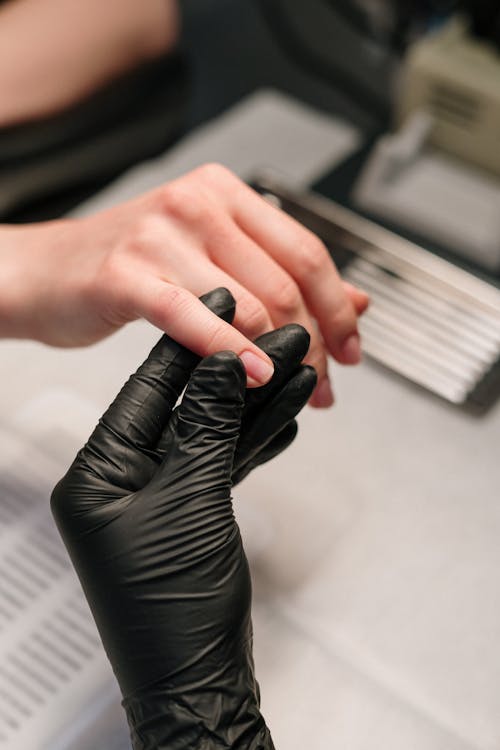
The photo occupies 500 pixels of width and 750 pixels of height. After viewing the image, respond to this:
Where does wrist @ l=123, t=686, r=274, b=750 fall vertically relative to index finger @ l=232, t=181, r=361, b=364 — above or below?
below

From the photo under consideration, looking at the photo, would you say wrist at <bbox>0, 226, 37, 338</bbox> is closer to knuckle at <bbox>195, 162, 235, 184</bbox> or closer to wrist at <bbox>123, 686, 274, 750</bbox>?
knuckle at <bbox>195, 162, 235, 184</bbox>

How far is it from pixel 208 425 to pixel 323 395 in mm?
257

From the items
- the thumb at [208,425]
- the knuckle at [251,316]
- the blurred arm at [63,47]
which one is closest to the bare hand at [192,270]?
the knuckle at [251,316]

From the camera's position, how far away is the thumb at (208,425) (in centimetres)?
67

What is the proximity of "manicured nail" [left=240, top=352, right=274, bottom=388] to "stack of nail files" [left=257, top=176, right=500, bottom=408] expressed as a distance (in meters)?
0.44

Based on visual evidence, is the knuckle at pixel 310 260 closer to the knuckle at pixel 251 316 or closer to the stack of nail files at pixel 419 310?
the knuckle at pixel 251 316

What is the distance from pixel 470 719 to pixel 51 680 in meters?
0.42

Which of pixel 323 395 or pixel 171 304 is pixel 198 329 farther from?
pixel 323 395

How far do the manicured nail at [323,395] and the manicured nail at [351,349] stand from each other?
0.05 metres

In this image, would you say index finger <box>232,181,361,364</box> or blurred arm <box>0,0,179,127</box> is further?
blurred arm <box>0,0,179,127</box>

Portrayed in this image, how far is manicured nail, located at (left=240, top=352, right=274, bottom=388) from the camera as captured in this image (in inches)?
28.0

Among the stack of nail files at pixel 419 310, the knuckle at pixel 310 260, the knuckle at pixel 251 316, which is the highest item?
the knuckle at pixel 310 260

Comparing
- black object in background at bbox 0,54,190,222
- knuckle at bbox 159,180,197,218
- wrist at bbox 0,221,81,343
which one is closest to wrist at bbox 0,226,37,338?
wrist at bbox 0,221,81,343

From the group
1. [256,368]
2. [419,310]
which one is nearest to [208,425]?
[256,368]
